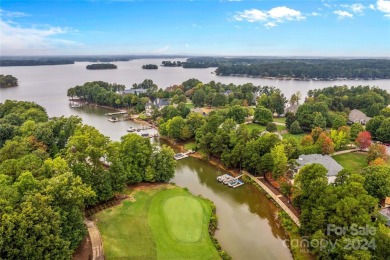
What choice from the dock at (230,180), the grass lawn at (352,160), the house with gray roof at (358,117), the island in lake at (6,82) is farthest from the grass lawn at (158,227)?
the island in lake at (6,82)

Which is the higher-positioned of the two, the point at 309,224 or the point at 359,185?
the point at 359,185

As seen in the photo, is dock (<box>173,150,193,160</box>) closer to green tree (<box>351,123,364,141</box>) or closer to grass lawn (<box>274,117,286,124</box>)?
green tree (<box>351,123,364,141</box>)

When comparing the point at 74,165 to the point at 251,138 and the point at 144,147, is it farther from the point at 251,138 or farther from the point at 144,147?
the point at 251,138

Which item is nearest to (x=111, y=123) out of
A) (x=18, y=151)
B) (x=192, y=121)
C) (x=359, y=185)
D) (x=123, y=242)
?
(x=192, y=121)

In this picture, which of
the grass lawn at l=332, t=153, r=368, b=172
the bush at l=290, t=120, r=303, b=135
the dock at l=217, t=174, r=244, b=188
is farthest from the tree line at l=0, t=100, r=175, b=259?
the bush at l=290, t=120, r=303, b=135

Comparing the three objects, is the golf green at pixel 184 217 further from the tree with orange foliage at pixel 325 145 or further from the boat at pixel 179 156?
the tree with orange foliage at pixel 325 145

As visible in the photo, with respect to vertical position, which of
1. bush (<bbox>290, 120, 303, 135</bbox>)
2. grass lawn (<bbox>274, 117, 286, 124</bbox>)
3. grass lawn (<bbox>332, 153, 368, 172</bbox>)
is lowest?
grass lawn (<bbox>332, 153, 368, 172</bbox>)
